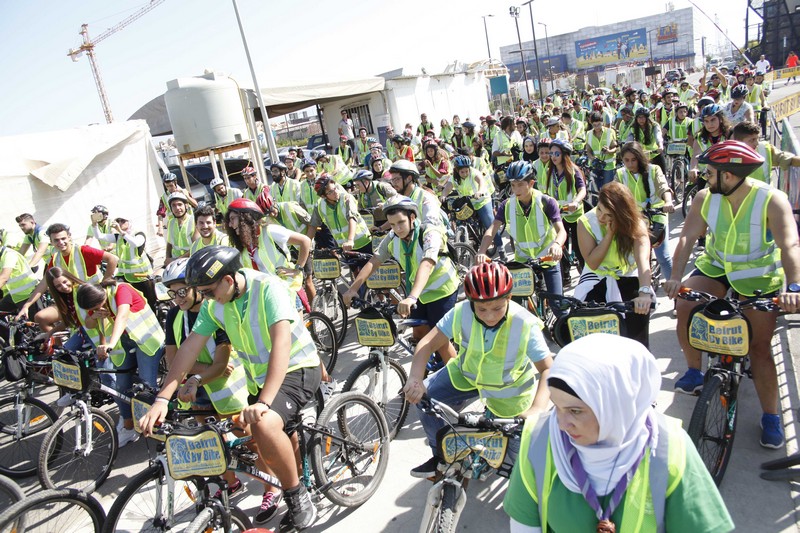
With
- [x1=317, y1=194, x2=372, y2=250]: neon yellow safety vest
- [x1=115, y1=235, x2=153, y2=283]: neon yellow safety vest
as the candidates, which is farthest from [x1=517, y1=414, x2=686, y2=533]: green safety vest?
[x1=115, y1=235, x2=153, y2=283]: neon yellow safety vest

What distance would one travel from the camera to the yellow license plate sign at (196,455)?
2988 mm

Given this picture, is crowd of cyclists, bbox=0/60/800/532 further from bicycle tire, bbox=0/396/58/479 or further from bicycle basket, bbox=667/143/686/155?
bicycle basket, bbox=667/143/686/155

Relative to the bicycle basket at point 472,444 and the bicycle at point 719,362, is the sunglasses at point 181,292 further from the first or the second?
the bicycle at point 719,362

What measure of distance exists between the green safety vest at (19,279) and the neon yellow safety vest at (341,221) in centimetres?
409

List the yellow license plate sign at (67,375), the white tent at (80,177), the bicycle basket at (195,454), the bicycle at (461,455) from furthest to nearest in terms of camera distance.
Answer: the white tent at (80,177), the yellow license plate sign at (67,375), the bicycle basket at (195,454), the bicycle at (461,455)

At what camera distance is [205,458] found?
9.86ft

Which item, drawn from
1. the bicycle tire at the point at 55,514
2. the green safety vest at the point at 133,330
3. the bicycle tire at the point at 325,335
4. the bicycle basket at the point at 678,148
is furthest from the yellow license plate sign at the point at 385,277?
the bicycle basket at the point at 678,148

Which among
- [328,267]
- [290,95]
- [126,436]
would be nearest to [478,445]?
[126,436]

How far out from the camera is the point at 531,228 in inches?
217

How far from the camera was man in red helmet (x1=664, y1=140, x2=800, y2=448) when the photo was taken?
352cm

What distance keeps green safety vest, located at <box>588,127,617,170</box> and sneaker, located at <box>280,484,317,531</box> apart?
27.8 ft

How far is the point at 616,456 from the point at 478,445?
3.97ft

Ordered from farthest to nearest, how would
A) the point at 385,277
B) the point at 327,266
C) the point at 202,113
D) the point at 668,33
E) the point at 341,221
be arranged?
the point at 668,33, the point at 202,113, the point at 341,221, the point at 327,266, the point at 385,277

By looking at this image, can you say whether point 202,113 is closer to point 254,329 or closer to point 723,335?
point 254,329
